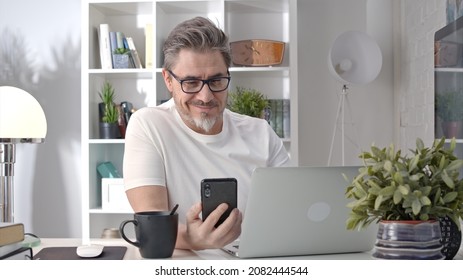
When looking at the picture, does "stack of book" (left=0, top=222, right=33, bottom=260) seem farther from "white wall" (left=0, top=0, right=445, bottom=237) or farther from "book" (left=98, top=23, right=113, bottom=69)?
"white wall" (left=0, top=0, right=445, bottom=237)

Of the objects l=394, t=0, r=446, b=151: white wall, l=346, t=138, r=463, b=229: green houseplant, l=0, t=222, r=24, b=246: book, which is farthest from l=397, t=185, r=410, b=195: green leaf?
l=394, t=0, r=446, b=151: white wall

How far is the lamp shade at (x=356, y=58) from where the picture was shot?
2760mm

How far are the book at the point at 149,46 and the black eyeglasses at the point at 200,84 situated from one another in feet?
3.99

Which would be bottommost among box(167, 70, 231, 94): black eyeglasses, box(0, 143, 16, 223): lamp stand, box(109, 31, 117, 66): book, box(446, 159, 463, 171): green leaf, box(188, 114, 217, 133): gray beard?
box(0, 143, 16, 223): lamp stand

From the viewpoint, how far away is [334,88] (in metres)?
3.03

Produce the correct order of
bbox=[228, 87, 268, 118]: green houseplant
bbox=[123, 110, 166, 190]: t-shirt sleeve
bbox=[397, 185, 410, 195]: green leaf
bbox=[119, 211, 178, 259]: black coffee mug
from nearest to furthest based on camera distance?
bbox=[397, 185, 410, 195]: green leaf
bbox=[119, 211, 178, 259]: black coffee mug
bbox=[123, 110, 166, 190]: t-shirt sleeve
bbox=[228, 87, 268, 118]: green houseplant

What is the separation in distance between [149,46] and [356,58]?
814 millimetres

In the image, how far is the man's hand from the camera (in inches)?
43.2

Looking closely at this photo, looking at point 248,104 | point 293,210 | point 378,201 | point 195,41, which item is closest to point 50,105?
point 248,104

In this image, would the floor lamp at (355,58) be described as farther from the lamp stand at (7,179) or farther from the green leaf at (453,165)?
the green leaf at (453,165)

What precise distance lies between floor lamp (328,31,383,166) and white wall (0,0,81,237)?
113 cm

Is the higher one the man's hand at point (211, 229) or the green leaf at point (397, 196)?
the green leaf at point (397, 196)

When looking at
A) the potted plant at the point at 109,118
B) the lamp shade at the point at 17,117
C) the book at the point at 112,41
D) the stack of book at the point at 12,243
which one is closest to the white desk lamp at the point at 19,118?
the lamp shade at the point at 17,117

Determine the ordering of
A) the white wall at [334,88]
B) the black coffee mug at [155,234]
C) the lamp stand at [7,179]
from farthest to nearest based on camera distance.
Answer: the white wall at [334,88]
the lamp stand at [7,179]
the black coffee mug at [155,234]
